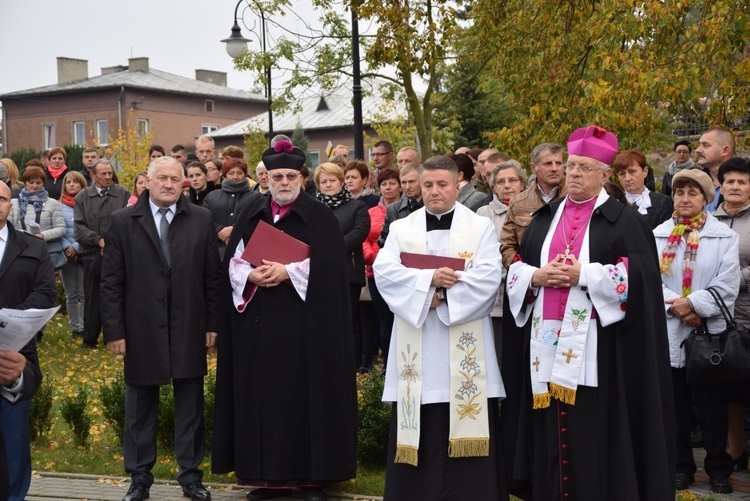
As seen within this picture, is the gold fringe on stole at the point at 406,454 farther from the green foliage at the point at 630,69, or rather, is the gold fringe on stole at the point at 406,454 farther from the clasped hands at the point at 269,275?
the green foliage at the point at 630,69

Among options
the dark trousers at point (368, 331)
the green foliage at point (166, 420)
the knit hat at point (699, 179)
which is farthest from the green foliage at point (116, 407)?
the knit hat at point (699, 179)

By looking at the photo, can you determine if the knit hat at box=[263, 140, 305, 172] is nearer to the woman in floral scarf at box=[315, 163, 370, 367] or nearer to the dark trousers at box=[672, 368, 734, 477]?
the woman in floral scarf at box=[315, 163, 370, 367]

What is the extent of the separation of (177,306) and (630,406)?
345 centimetres

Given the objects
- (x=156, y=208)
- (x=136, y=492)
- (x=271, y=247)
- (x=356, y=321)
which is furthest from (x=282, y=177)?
(x=356, y=321)

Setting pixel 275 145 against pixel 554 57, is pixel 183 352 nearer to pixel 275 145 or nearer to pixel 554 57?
pixel 275 145

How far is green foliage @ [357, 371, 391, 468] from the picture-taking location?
825 centimetres

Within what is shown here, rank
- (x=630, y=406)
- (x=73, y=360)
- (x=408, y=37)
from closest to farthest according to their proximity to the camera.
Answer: (x=630, y=406), (x=73, y=360), (x=408, y=37)

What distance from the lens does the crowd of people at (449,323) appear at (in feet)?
Answer: 20.1

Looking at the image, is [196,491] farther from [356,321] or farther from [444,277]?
[356,321]

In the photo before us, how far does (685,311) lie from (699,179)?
987 mm

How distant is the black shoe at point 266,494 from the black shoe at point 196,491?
1.04 ft

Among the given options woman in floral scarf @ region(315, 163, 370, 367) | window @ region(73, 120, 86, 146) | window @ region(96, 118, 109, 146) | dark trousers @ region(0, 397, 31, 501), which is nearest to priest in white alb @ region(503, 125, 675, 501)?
dark trousers @ region(0, 397, 31, 501)

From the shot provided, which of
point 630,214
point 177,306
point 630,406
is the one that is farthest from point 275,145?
point 630,406

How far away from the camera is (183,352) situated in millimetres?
7680
